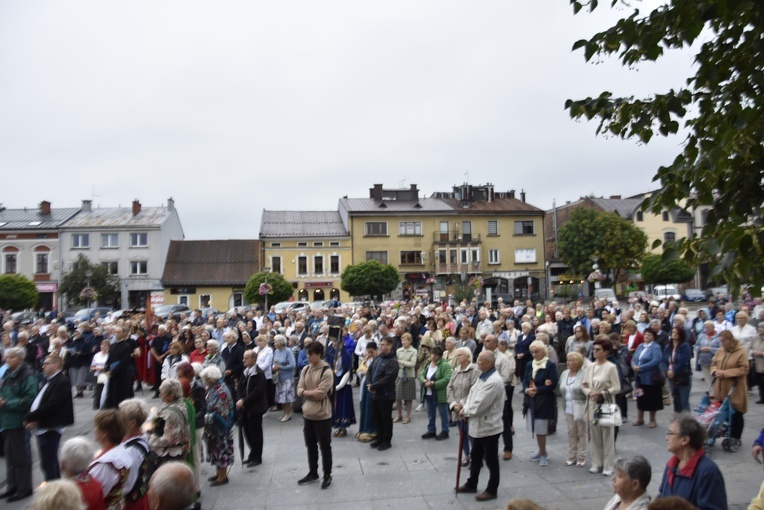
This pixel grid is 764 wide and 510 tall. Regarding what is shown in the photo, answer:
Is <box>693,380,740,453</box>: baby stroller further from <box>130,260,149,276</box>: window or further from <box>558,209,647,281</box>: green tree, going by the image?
<box>130,260,149,276</box>: window

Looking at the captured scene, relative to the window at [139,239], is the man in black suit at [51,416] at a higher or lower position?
lower

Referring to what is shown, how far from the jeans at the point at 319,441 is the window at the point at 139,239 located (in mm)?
50630

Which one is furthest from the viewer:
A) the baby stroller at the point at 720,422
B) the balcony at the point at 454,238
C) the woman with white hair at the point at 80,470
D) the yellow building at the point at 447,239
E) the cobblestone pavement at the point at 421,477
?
the balcony at the point at 454,238

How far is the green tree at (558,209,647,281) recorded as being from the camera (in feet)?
164

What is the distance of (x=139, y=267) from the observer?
5325 cm

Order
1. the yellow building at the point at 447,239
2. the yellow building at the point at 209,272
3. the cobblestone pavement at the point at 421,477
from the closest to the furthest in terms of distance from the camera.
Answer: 1. the cobblestone pavement at the point at 421,477
2. the yellow building at the point at 209,272
3. the yellow building at the point at 447,239

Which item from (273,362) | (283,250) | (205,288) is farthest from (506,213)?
(273,362)

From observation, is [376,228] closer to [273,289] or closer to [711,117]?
[273,289]

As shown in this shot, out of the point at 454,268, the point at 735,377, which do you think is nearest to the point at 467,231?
the point at 454,268

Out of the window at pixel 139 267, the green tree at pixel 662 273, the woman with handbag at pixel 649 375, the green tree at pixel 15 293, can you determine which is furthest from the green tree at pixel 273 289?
the woman with handbag at pixel 649 375

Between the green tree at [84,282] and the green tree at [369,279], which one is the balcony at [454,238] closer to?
the green tree at [369,279]

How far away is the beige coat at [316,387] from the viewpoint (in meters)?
7.16

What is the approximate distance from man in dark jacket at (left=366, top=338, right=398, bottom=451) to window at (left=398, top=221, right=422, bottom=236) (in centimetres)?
4646

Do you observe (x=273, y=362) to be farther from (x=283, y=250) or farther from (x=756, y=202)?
(x=283, y=250)
